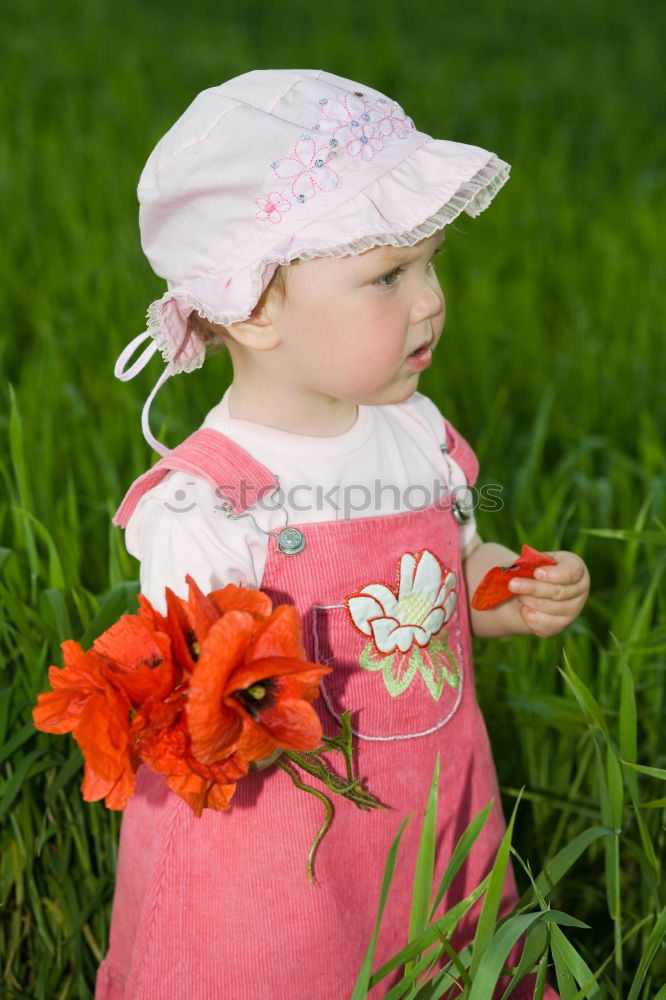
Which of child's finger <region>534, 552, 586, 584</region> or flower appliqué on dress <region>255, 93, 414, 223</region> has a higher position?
flower appliqué on dress <region>255, 93, 414, 223</region>

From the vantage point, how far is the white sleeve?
1226 millimetres

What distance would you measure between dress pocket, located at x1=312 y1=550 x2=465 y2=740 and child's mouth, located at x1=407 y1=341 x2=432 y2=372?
206 mm

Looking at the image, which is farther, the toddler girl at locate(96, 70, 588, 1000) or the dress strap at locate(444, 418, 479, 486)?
the dress strap at locate(444, 418, 479, 486)

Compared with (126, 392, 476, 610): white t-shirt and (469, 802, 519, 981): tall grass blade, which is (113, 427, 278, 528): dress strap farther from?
(469, 802, 519, 981): tall grass blade

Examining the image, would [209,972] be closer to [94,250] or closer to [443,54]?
[94,250]

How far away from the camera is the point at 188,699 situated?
3.35 ft

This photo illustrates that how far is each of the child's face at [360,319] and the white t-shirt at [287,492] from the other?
0.08 metres

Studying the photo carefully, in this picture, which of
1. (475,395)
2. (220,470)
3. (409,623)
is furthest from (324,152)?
(475,395)

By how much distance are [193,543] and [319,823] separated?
0.34 meters

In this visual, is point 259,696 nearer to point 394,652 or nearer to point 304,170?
point 394,652

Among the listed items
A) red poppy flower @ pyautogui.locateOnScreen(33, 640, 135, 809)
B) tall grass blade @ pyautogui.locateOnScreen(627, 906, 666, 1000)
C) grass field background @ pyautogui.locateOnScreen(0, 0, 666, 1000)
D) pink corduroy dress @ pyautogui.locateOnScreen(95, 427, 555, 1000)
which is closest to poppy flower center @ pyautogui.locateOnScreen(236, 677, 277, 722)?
red poppy flower @ pyautogui.locateOnScreen(33, 640, 135, 809)

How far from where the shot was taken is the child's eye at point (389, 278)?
128 cm

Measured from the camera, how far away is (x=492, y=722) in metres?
1.83

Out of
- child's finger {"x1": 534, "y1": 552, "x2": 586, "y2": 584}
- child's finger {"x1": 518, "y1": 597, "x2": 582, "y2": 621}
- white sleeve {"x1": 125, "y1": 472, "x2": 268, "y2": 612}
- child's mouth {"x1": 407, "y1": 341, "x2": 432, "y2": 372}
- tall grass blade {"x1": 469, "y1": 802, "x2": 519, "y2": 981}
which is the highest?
child's mouth {"x1": 407, "y1": 341, "x2": 432, "y2": 372}
